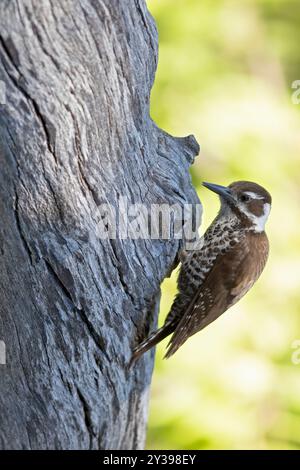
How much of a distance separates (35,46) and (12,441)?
5.11 feet

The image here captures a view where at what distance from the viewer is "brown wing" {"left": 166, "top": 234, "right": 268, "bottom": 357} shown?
4.47 meters

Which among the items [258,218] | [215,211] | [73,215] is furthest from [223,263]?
[73,215]

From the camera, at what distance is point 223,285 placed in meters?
4.64

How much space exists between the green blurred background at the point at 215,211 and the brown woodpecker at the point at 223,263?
0.58m

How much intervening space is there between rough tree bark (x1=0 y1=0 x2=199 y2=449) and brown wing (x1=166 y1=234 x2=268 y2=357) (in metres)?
0.45

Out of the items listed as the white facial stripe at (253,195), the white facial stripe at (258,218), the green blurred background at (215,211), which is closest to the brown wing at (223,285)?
the white facial stripe at (258,218)

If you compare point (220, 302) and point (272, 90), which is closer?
point (220, 302)

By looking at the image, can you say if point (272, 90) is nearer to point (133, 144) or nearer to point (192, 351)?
point (192, 351)

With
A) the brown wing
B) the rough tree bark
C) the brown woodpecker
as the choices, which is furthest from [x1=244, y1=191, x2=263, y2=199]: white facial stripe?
the rough tree bark

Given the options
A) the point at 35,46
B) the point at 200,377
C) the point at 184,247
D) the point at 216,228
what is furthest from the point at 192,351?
the point at 35,46

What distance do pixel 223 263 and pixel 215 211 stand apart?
84 centimetres

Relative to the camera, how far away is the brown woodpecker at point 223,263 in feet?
14.8

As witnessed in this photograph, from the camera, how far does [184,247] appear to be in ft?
14.2

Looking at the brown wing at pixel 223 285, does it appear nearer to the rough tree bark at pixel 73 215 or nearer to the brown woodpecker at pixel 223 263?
the brown woodpecker at pixel 223 263
